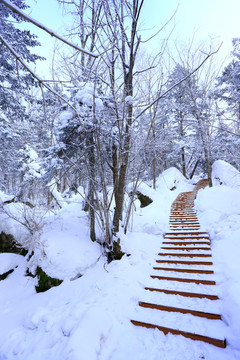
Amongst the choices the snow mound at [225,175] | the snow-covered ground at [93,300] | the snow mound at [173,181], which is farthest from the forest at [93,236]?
the snow mound at [173,181]

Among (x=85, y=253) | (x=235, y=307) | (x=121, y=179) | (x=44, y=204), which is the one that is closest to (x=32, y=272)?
(x=85, y=253)

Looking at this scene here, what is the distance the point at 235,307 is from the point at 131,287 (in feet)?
5.85

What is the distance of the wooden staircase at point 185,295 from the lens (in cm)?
247

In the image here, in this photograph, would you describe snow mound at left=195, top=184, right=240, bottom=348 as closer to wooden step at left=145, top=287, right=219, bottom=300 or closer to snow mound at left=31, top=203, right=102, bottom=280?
wooden step at left=145, top=287, right=219, bottom=300

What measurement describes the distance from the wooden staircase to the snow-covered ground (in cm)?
11

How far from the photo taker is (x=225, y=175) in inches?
496

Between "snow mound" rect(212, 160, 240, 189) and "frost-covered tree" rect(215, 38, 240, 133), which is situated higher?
"frost-covered tree" rect(215, 38, 240, 133)

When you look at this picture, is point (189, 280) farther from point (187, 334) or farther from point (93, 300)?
point (93, 300)

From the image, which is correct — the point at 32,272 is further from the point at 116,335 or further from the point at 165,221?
the point at 165,221

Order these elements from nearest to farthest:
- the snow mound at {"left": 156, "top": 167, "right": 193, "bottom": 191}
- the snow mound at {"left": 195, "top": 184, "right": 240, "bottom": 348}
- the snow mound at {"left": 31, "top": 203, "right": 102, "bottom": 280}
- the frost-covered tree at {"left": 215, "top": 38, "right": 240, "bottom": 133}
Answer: the snow mound at {"left": 195, "top": 184, "right": 240, "bottom": 348} → the snow mound at {"left": 31, "top": 203, "right": 102, "bottom": 280} → the frost-covered tree at {"left": 215, "top": 38, "right": 240, "bottom": 133} → the snow mound at {"left": 156, "top": 167, "right": 193, "bottom": 191}

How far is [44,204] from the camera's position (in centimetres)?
615

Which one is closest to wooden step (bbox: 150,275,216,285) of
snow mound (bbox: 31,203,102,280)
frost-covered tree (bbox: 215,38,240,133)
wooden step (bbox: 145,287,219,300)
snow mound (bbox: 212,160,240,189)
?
wooden step (bbox: 145,287,219,300)

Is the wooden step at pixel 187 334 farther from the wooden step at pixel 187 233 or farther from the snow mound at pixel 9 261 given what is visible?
the snow mound at pixel 9 261

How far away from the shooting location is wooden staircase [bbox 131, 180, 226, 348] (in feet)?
8.10
